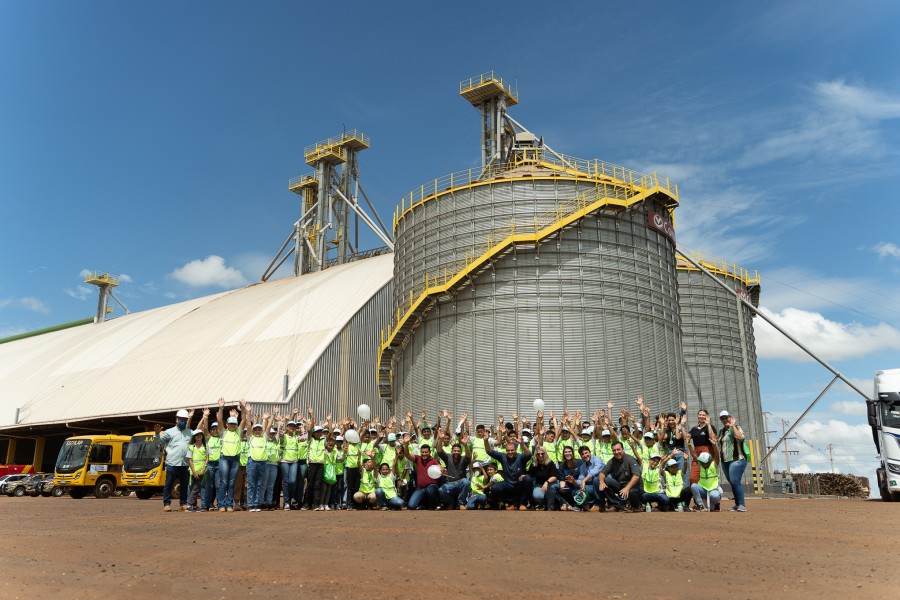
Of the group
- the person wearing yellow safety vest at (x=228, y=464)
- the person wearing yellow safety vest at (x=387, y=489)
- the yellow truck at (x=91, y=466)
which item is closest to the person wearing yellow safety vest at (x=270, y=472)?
the person wearing yellow safety vest at (x=228, y=464)

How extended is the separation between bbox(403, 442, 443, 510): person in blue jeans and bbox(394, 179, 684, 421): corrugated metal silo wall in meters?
12.6

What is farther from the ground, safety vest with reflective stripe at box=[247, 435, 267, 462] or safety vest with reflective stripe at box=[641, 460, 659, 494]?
safety vest with reflective stripe at box=[247, 435, 267, 462]

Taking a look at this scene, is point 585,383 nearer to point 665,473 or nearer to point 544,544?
point 665,473

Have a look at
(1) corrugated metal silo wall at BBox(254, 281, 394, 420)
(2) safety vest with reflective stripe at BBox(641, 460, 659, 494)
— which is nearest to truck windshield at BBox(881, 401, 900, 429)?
(2) safety vest with reflective stripe at BBox(641, 460, 659, 494)

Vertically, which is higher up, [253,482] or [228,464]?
[228,464]

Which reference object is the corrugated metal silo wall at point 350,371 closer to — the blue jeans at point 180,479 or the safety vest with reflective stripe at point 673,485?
the blue jeans at point 180,479

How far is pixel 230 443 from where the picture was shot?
1523 cm

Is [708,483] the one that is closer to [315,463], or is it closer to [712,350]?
[315,463]

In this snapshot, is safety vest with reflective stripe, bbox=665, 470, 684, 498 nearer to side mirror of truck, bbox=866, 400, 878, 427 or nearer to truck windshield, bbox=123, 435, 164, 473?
side mirror of truck, bbox=866, 400, 878, 427

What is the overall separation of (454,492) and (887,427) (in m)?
12.5

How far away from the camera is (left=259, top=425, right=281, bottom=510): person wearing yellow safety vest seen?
618 inches

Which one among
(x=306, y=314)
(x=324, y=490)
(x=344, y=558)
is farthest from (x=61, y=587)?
(x=306, y=314)

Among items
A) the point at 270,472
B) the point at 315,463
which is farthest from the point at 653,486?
the point at 270,472

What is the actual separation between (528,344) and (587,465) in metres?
13.3
